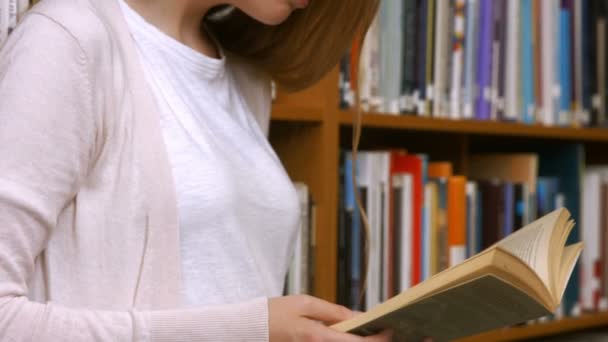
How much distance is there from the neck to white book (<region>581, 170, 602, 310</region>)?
1.05 metres

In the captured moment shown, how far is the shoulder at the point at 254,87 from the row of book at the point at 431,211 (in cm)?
16

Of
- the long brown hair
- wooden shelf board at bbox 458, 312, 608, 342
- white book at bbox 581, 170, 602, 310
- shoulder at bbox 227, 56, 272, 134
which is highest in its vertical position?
the long brown hair

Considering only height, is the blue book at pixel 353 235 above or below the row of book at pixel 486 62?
below

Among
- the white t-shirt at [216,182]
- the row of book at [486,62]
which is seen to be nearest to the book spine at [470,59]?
the row of book at [486,62]

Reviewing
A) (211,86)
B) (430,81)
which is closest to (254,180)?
(211,86)

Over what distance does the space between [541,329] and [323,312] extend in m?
0.97

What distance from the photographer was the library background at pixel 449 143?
126 centimetres

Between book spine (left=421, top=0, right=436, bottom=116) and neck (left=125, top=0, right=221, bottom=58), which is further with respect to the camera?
book spine (left=421, top=0, right=436, bottom=116)

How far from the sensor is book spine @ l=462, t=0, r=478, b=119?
1.47 meters

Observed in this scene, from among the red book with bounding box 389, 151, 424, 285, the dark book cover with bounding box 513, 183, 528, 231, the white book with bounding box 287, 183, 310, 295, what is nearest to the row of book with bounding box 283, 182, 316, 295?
the white book with bounding box 287, 183, 310, 295

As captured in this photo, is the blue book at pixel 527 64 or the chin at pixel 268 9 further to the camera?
the blue book at pixel 527 64

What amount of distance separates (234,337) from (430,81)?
32.0 inches

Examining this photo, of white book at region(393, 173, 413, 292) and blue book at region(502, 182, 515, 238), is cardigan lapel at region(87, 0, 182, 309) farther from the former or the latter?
blue book at region(502, 182, 515, 238)

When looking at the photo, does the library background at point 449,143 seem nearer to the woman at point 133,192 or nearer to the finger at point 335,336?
the woman at point 133,192
